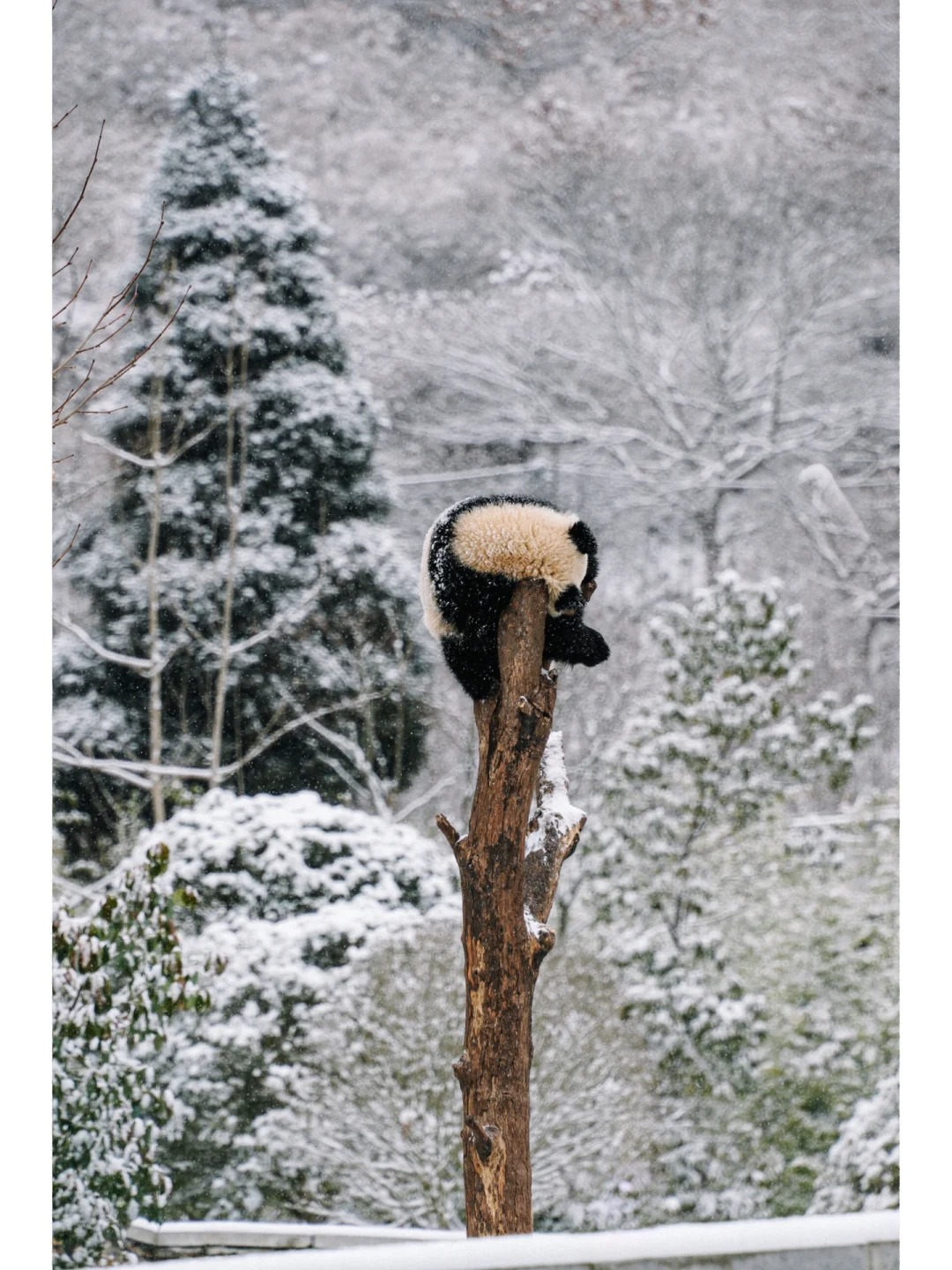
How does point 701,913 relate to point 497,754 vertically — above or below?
below

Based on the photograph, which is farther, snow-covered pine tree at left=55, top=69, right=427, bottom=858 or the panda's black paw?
snow-covered pine tree at left=55, top=69, right=427, bottom=858

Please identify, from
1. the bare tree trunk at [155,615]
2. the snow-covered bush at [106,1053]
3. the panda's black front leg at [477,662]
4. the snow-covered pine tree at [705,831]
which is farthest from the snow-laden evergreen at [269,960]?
the panda's black front leg at [477,662]

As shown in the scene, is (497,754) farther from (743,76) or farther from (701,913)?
(743,76)

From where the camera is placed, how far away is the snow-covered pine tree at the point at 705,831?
4102mm

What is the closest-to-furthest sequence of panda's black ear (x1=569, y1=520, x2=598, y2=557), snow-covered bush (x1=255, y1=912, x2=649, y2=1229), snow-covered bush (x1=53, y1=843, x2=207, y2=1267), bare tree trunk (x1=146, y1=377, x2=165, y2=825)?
panda's black ear (x1=569, y1=520, x2=598, y2=557) → snow-covered bush (x1=53, y1=843, x2=207, y2=1267) → snow-covered bush (x1=255, y1=912, x2=649, y2=1229) → bare tree trunk (x1=146, y1=377, x2=165, y2=825)

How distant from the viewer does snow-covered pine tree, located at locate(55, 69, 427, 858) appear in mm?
4086

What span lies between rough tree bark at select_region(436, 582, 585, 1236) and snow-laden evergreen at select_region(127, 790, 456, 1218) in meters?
1.91

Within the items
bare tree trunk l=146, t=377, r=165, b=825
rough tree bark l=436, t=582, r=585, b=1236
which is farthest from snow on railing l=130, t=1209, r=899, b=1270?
bare tree trunk l=146, t=377, r=165, b=825

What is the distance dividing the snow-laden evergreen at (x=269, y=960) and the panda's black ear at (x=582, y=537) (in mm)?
2191

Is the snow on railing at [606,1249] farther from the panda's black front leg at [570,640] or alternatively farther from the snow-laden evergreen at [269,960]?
the snow-laden evergreen at [269,960]

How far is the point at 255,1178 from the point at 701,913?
1.64 meters

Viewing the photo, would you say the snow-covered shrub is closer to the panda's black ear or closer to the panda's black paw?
the panda's black paw

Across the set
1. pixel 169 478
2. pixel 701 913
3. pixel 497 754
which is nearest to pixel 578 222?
pixel 169 478

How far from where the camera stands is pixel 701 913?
427 cm
